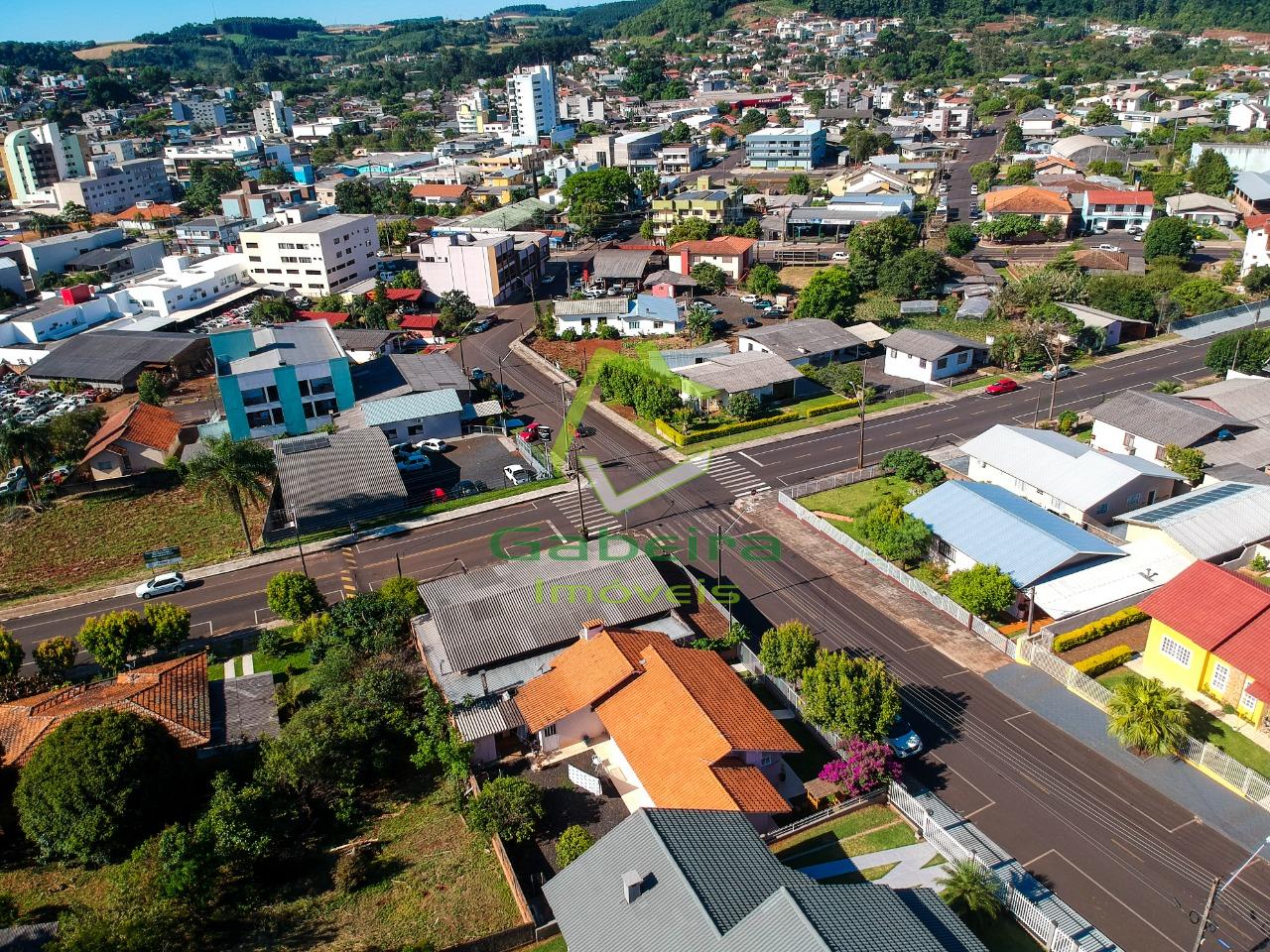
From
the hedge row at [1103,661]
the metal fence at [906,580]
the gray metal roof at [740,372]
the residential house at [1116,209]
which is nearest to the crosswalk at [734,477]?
the metal fence at [906,580]

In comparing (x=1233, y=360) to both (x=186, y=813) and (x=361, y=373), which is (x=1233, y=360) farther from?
(x=186, y=813)

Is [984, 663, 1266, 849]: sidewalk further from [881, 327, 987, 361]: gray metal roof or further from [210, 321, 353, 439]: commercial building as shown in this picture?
[210, 321, 353, 439]: commercial building

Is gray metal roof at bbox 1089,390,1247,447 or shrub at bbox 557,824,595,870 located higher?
gray metal roof at bbox 1089,390,1247,447

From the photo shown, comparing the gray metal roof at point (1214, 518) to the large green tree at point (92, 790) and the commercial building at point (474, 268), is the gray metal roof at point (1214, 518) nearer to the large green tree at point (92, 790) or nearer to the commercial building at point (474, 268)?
the large green tree at point (92, 790)

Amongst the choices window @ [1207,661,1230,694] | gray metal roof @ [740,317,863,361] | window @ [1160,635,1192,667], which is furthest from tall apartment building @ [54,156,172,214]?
window @ [1207,661,1230,694]

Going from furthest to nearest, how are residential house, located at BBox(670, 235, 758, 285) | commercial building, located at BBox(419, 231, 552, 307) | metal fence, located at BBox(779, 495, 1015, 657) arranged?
1. residential house, located at BBox(670, 235, 758, 285)
2. commercial building, located at BBox(419, 231, 552, 307)
3. metal fence, located at BBox(779, 495, 1015, 657)
